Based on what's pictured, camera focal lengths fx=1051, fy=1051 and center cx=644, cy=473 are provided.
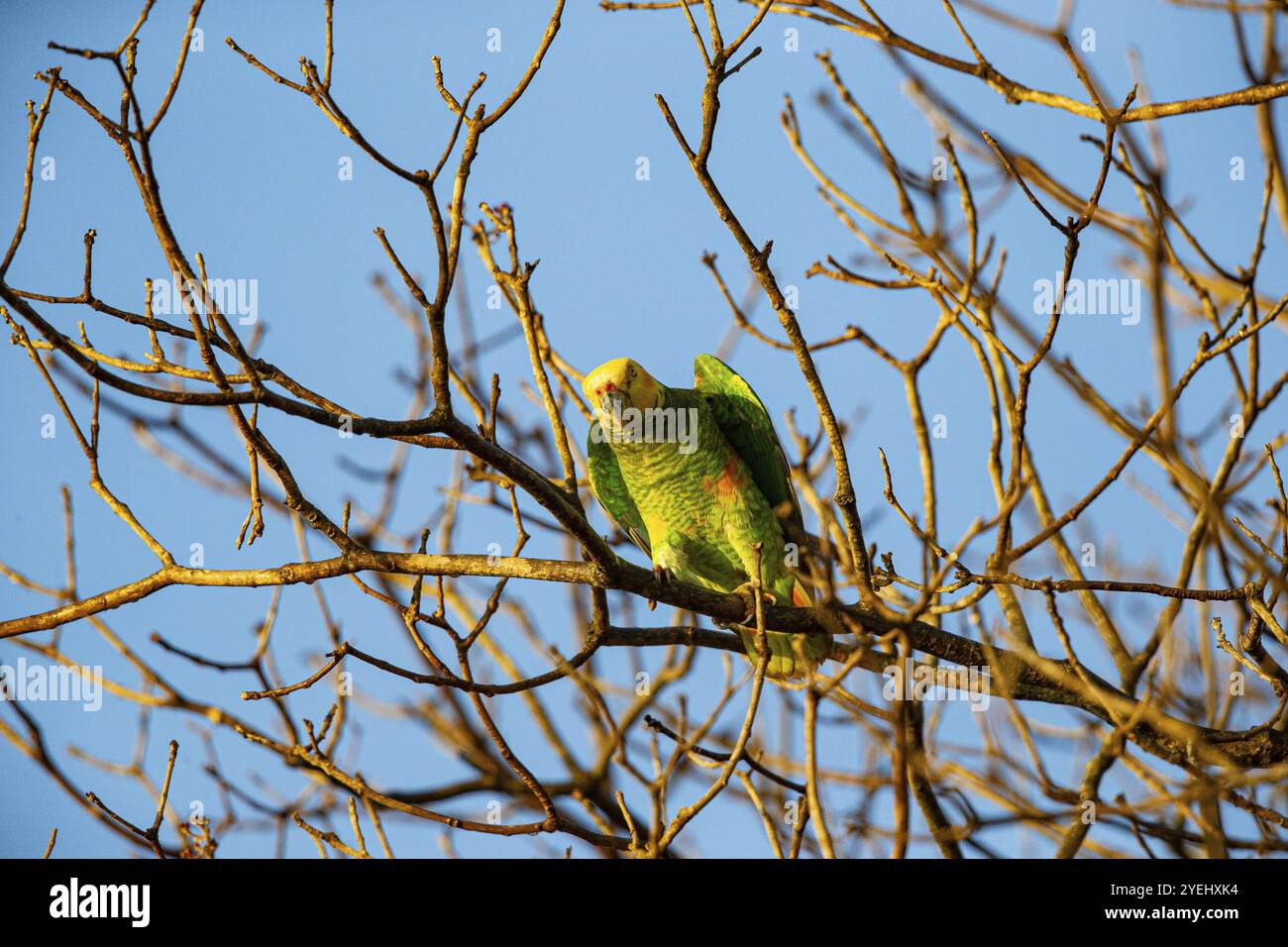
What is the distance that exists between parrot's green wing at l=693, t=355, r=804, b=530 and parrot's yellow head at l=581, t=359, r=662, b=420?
2.55 ft

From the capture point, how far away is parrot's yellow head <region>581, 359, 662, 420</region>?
650 cm

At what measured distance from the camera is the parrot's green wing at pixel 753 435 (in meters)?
7.24

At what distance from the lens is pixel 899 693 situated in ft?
9.66

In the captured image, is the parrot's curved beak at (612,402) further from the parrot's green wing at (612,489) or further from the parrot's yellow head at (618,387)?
the parrot's green wing at (612,489)

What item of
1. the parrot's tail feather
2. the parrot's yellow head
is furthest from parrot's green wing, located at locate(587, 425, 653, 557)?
the parrot's tail feather

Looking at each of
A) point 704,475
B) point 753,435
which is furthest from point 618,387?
point 753,435

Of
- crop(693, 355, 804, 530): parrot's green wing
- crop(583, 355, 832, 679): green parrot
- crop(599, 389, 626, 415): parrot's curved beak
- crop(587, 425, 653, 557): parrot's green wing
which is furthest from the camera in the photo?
crop(587, 425, 653, 557): parrot's green wing

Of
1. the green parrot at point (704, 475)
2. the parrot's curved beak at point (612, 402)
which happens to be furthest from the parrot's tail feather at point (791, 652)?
the parrot's curved beak at point (612, 402)

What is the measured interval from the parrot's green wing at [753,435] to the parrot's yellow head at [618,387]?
2.55 feet

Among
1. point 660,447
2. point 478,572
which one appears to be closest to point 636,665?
point 660,447

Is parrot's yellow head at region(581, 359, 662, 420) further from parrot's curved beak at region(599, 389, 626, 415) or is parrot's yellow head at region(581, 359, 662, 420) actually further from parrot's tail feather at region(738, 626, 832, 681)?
parrot's tail feather at region(738, 626, 832, 681)
